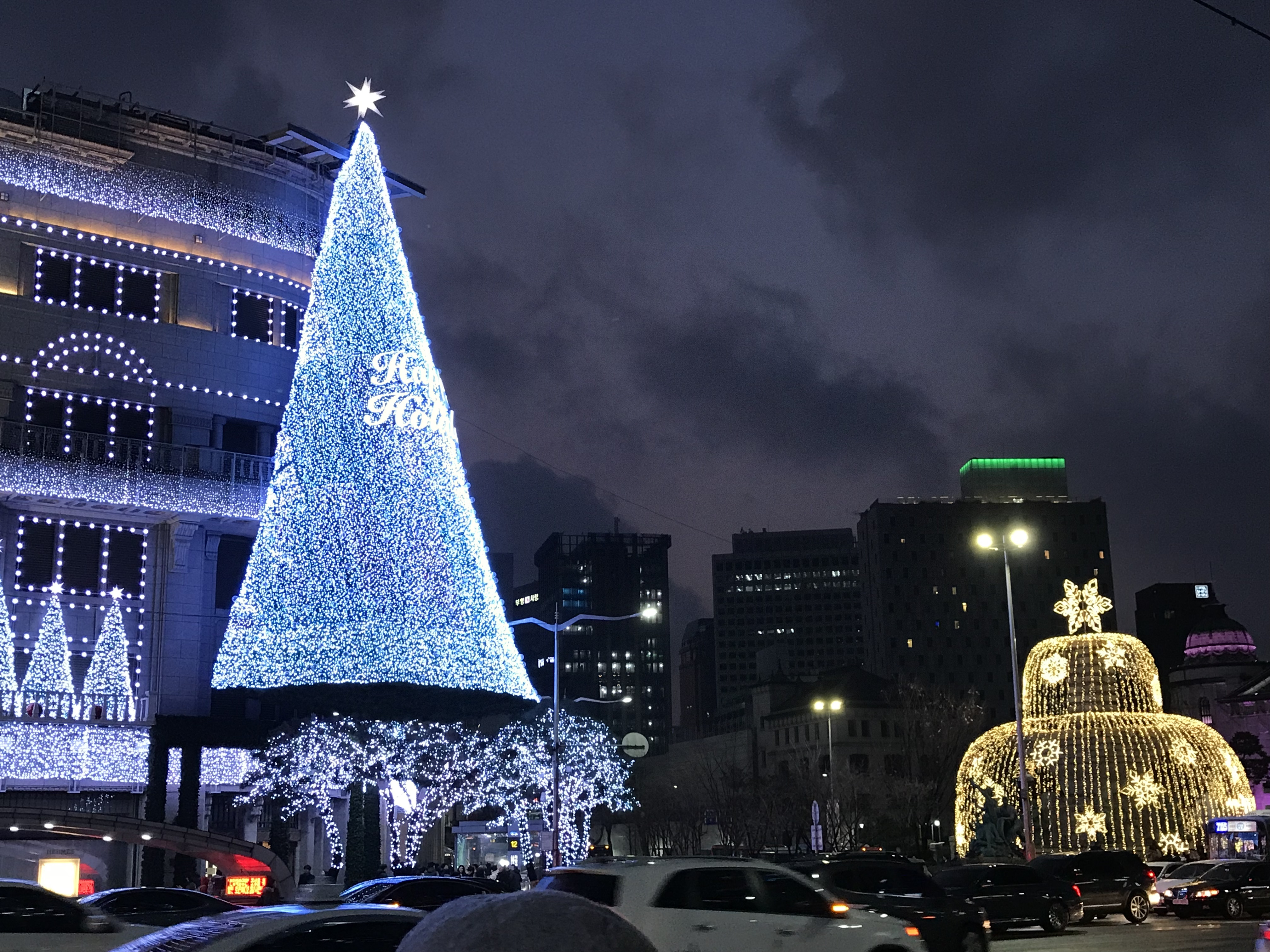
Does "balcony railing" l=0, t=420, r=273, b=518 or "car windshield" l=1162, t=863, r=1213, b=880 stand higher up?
"balcony railing" l=0, t=420, r=273, b=518

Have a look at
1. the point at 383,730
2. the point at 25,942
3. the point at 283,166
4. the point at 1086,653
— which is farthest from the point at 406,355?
the point at 25,942

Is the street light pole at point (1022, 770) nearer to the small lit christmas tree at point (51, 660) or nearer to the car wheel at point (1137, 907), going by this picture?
the car wheel at point (1137, 907)

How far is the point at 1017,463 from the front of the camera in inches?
7643

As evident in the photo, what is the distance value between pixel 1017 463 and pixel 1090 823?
164m

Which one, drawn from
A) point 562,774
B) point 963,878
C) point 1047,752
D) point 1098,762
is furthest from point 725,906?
point 562,774

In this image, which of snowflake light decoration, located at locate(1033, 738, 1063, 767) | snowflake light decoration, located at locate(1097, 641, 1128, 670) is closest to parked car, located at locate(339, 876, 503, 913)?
snowflake light decoration, located at locate(1033, 738, 1063, 767)

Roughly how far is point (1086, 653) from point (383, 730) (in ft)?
67.3

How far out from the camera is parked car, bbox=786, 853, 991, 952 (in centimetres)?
1852

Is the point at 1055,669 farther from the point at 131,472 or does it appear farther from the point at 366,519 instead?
the point at 131,472

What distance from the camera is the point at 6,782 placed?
37438mm

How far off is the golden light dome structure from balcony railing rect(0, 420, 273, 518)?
80.5 feet

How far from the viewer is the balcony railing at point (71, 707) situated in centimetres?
3753

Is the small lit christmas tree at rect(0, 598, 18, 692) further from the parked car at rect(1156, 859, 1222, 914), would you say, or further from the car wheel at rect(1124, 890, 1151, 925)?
the parked car at rect(1156, 859, 1222, 914)

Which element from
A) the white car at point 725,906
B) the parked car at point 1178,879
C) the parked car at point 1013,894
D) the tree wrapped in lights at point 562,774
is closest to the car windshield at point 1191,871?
the parked car at point 1178,879
